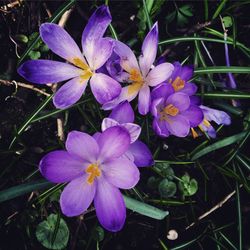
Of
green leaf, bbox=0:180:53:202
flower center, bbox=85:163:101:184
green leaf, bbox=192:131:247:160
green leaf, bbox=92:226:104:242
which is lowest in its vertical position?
green leaf, bbox=92:226:104:242

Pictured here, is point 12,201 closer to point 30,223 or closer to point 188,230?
point 30,223

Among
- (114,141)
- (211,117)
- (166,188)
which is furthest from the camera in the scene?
(166,188)

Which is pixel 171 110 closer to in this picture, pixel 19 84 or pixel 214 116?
pixel 214 116

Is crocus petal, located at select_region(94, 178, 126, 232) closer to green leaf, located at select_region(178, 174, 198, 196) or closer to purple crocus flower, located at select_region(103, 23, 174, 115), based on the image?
purple crocus flower, located at select_region(103, 23, 174, 115)

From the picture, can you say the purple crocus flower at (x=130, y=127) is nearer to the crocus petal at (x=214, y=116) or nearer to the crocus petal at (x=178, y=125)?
the crocus petal at (x=178, y=125)

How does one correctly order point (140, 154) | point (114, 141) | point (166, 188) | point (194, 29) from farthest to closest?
point (194, 29) → point (166, 188) → point (140, 154) → point (114, 141)

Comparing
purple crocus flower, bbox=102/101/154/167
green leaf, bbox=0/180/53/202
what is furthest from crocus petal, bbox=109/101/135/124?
green leaf, bbox=0/180/53/202

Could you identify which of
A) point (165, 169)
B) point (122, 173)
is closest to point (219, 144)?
point (165, 169)
